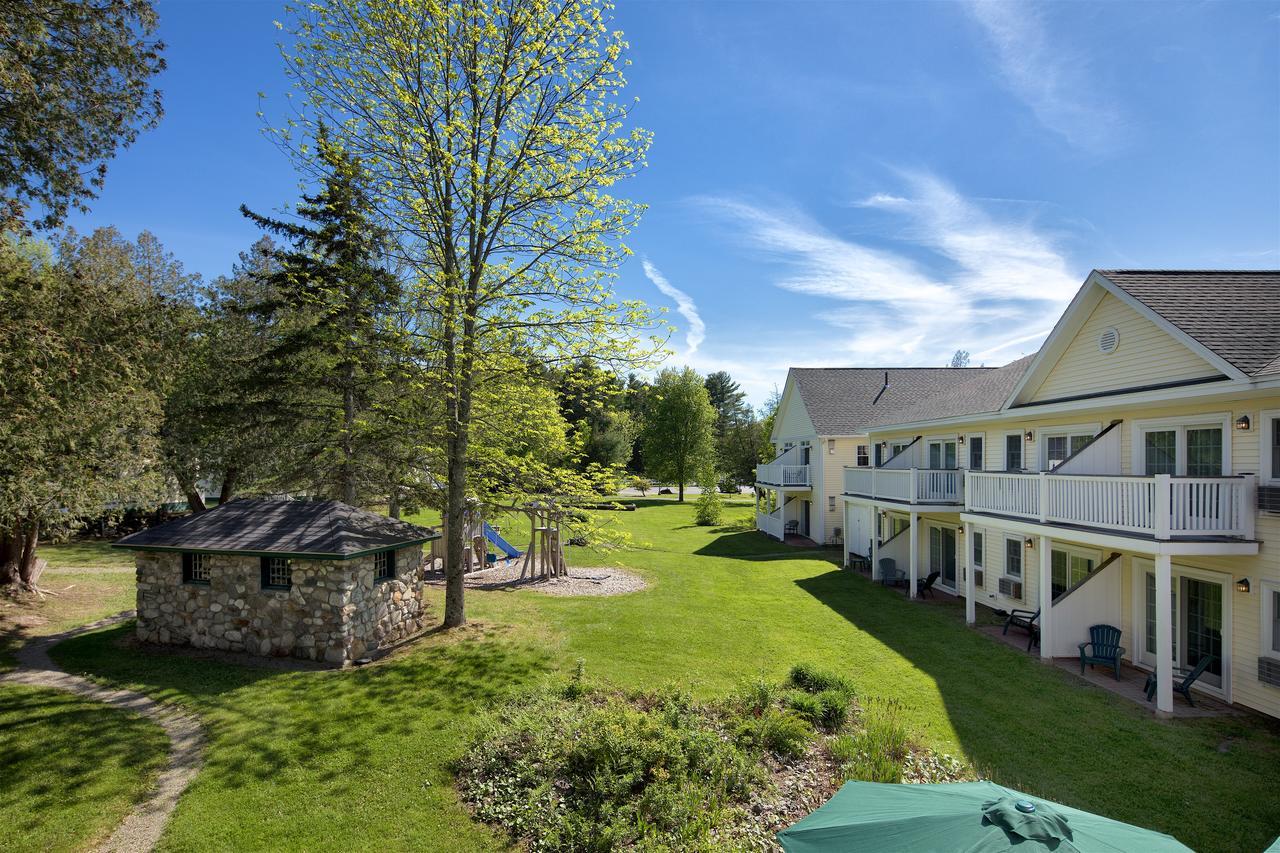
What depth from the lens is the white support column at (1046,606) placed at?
469 inches

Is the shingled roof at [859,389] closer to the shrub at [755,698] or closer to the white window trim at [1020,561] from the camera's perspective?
the white window trim at [1020,561]

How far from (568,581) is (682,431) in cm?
2915

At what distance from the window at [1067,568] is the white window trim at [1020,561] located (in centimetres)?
76

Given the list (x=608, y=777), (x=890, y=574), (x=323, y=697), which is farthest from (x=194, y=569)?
(x=890, y=574)

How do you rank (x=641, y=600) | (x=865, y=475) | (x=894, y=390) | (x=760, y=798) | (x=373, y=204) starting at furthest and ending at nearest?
(x=894, y=390), (x=865, y=475), (x=641, y=600), (x=373, y=204), (x=760, y=798)

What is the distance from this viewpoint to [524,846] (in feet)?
19.7

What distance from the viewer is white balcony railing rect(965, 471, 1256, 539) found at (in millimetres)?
9266

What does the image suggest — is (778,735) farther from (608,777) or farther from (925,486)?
(925,486)

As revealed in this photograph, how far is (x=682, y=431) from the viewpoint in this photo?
47.2 meters

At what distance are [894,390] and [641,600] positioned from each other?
1866 centimetres

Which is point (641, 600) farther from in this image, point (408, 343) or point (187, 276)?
point (187, 276)

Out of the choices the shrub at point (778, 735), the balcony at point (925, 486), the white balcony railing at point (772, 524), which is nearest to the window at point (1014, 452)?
the balcony at point (925, 486)

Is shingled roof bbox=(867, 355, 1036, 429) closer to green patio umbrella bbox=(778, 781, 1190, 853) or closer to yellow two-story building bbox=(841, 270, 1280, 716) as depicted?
yellow two-story building bbox=(841, 270, 1280, 716)

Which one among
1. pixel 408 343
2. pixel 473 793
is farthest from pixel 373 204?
pixel 473 793
